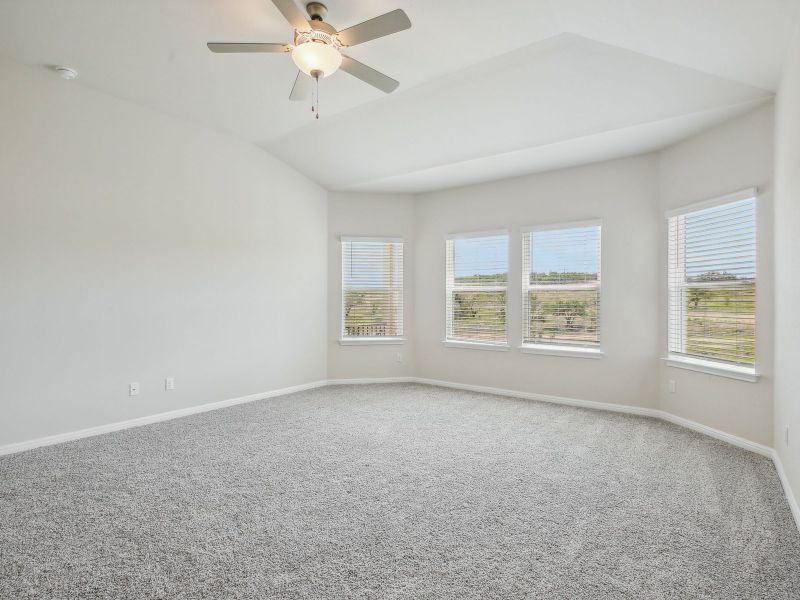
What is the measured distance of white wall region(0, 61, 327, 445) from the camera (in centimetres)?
356

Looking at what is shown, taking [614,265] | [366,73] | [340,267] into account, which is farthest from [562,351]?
[366,73]

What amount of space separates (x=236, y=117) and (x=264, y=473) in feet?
11.3

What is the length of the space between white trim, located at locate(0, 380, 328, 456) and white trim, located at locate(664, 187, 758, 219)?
463 cm

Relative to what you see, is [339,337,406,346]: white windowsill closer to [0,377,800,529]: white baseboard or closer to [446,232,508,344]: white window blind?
[0,377,800,529]: white baseboard

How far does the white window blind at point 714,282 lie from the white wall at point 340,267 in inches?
127

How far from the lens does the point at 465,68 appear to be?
3.59 metres

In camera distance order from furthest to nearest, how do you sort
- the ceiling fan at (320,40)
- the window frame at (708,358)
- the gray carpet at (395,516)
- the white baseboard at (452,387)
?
the window frame at (708,358)
the white baseboard at (452,387)
the ceiling fan at (320,40)
the gray carpet at (395,516)

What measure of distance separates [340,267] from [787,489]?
197 inches

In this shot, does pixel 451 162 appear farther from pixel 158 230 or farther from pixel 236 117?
pixel 158 230

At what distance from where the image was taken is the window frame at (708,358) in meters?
3.61

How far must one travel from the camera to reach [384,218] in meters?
6.36

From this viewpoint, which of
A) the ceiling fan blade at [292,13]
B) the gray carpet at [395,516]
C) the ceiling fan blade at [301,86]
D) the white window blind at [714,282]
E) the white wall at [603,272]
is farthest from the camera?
the white wall at [603,272]

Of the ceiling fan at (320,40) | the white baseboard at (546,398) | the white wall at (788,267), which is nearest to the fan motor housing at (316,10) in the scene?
the ceiling fan at (320,40)

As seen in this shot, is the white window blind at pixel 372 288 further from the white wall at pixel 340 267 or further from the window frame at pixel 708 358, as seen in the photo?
the window frame at pixel 708 358
